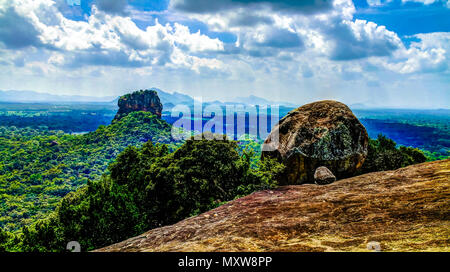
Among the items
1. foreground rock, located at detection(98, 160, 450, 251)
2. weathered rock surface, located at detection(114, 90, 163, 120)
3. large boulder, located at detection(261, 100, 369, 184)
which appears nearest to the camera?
foreground rock, located at detection(98, 160, 450, 251)

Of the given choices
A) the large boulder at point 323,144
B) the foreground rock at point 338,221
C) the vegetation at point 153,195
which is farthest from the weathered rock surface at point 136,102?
the foreground rock at point 338,221

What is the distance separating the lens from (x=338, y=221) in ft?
24.3

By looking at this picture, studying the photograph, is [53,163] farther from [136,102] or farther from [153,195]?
[153,195]

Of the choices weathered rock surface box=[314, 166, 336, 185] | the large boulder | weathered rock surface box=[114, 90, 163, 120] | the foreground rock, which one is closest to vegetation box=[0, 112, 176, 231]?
weathered rock surface box=[114, 90, 163, 120]

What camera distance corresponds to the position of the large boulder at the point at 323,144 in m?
15.2

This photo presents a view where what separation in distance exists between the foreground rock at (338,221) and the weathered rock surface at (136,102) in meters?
139

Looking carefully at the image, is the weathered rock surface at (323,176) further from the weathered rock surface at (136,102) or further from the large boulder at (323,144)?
the weathered rock surface at (136,102)

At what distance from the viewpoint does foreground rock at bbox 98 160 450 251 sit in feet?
19.2

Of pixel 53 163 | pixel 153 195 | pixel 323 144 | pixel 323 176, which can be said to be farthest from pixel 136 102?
pixel 323 176

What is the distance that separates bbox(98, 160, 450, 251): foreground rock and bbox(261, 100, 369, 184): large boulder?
13.1 ft

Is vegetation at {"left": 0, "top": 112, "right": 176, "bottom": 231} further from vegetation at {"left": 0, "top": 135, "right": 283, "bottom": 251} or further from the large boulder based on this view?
the large boulder

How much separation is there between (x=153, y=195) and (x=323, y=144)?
1379 cm
